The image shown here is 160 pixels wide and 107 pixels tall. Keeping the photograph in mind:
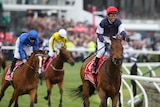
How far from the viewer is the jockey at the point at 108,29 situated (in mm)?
8461

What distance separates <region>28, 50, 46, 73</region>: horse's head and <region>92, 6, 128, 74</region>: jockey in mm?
1044

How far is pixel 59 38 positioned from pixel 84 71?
3.33 m

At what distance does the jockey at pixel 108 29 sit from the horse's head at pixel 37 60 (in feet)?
3.43

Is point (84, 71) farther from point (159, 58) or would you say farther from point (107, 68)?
point (159, 58)

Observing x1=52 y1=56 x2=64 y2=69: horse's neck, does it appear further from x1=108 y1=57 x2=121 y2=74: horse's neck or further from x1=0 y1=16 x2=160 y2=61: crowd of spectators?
x1=0 y1=16 x2=160 y2=61: crowd of spectators

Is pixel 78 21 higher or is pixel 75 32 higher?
pixel 78 21

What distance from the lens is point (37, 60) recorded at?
30.7 feet

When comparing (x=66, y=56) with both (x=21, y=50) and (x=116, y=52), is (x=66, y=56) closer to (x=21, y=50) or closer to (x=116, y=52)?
(x=21, y=50)

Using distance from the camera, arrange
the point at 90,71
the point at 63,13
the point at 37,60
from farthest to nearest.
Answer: the point at 63,13 → the point at 37,60 → the point at 90,71

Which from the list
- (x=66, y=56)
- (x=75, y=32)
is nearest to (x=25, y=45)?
(x=66, y=56)

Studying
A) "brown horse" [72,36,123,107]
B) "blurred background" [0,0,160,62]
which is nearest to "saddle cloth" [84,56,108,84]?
"brown horse" [72,36,123,107]

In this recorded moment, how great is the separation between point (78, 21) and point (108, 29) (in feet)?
79.3

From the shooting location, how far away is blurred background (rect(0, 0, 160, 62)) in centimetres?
2684

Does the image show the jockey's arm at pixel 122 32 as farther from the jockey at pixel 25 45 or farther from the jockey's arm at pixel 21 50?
the jockey's arm at pixel 21 50
